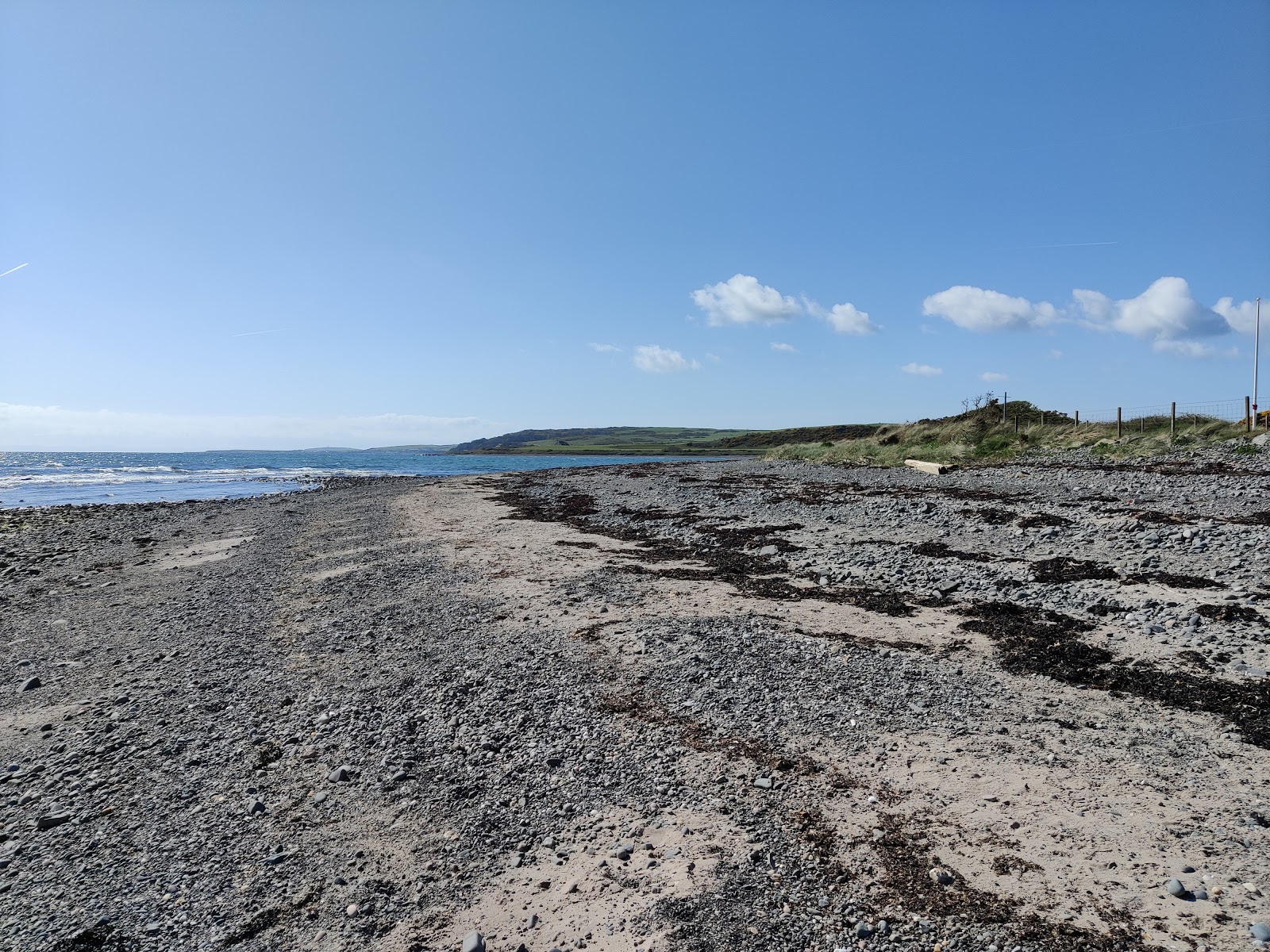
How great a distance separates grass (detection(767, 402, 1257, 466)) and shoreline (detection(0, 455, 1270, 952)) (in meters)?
21.0

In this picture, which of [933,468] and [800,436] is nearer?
[933,468]

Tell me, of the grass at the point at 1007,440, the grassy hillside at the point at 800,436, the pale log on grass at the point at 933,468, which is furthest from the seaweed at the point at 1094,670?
the grassy hillside at the point at 800,436

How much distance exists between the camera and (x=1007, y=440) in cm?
3919

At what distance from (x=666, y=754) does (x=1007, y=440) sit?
4015 cm

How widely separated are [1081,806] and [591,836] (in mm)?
3724

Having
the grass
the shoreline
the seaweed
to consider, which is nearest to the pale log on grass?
the grass

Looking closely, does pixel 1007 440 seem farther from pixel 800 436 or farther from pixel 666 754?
pixel 800 436

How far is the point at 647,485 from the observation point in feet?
103

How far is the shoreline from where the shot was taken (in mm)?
4176

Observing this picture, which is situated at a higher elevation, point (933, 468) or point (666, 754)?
point (933, 468)

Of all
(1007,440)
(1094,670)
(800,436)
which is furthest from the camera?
(800,436)

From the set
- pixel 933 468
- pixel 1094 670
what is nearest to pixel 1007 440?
pixel 933 468

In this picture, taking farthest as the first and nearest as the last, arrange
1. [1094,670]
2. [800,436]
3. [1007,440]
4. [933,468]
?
[800,436] < [1007,440] < [933,468] < [1094,670]

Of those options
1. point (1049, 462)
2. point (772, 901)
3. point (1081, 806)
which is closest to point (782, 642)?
point (1081, 806)
